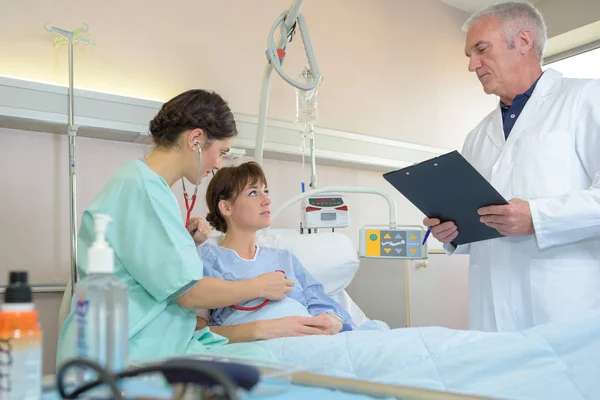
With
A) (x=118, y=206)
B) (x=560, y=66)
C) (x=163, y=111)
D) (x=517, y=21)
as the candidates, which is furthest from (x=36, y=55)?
(x=560, y=66)

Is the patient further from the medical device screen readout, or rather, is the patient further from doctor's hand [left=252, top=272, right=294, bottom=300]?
the medical device screen readout

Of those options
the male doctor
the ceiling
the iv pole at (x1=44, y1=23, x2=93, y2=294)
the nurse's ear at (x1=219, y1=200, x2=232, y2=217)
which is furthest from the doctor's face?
the ceiling

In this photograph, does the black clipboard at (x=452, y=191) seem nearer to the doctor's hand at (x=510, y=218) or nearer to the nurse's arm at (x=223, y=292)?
the doctor's hand at (x=510, y=218)

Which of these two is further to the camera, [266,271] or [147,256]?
[266,271]

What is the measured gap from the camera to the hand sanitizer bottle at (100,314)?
25.0 inches

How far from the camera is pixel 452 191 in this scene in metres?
1.66

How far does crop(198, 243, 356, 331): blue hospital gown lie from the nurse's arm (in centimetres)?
15

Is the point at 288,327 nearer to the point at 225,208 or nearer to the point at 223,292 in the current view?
the point at 223,292

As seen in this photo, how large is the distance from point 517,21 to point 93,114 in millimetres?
1611

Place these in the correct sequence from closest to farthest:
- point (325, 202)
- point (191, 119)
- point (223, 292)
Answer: point (223, 292) → point (191, 119) → point (325, 202)

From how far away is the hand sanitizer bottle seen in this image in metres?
0.63

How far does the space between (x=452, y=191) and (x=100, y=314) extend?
1221mm

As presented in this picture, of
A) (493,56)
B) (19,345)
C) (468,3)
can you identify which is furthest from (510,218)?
(468,3)

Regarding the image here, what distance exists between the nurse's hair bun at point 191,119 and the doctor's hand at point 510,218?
776 mm
